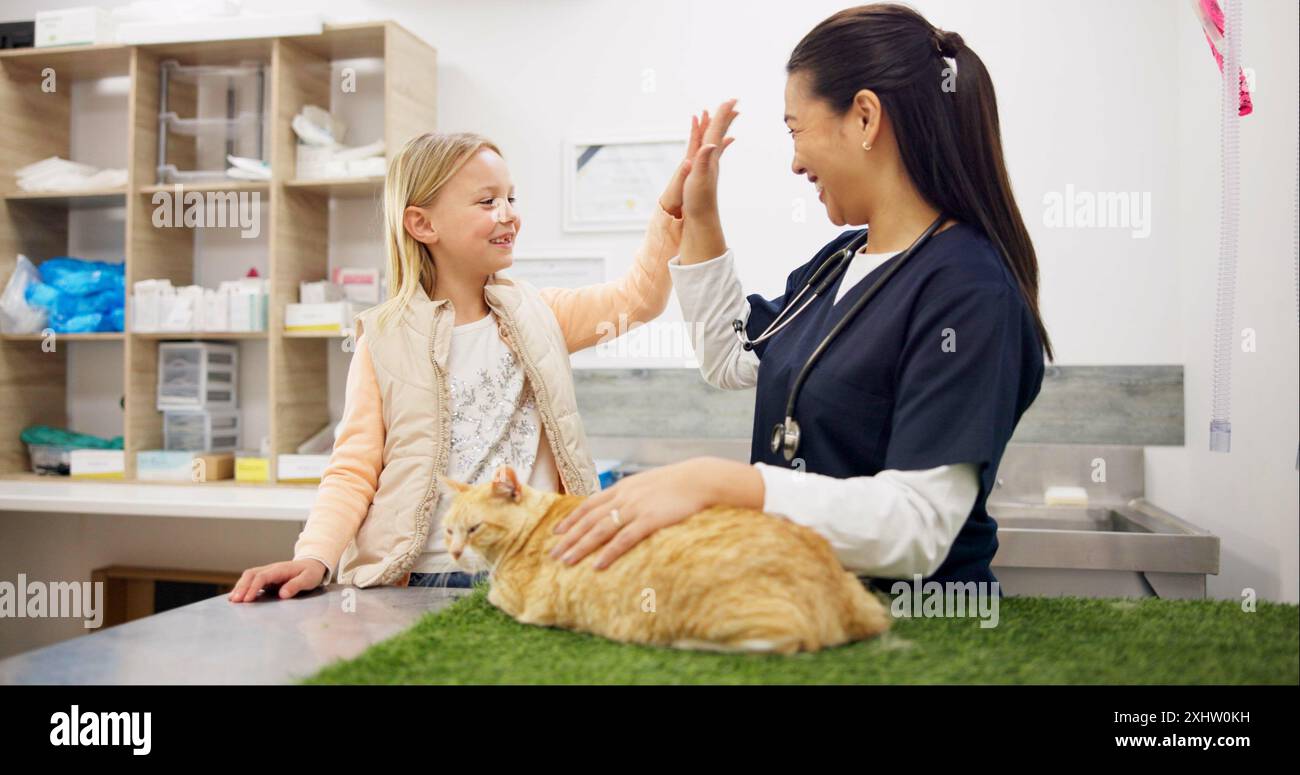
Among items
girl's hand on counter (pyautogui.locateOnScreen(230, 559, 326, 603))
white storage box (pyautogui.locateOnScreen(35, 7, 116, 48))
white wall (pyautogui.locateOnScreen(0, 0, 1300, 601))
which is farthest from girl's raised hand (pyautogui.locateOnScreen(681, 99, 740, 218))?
white storage box (pyautogui.locateOnScreen(35, 7, 116, 48))

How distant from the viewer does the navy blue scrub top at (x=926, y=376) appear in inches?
36.6

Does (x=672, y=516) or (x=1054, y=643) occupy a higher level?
(x=672, y=516)

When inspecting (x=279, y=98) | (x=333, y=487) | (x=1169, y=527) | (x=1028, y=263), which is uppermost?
(x=279, y=98)

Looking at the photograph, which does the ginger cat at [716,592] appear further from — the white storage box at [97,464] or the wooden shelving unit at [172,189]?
the white storage box at [97,464]

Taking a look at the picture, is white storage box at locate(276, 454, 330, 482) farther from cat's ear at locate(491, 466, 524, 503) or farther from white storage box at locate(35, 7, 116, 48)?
cat's ear at locate(491, 466, 524, 503)

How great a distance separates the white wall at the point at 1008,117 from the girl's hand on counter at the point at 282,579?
1.66 m

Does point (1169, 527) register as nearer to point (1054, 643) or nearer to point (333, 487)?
point (1054, 643)

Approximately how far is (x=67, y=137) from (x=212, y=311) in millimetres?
1162

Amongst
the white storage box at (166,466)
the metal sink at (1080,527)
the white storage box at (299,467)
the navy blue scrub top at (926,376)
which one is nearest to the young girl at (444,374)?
the navy blue scrub top at (926,376)
